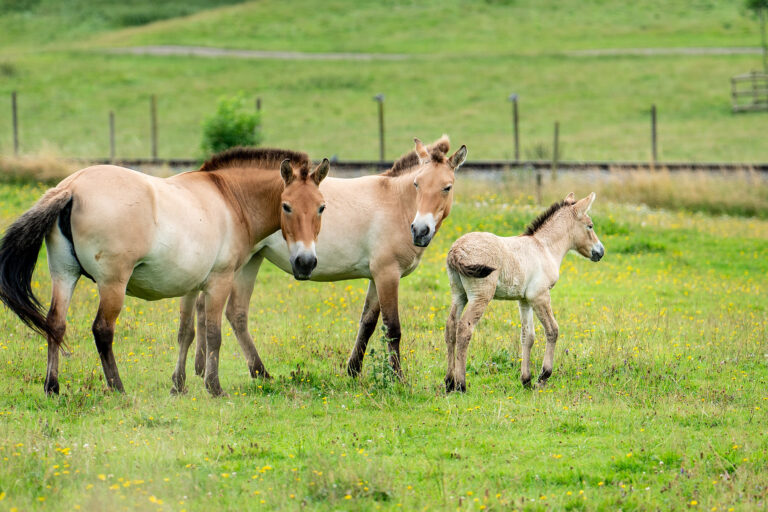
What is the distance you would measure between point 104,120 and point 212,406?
1285 inches

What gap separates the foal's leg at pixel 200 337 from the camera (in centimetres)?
877

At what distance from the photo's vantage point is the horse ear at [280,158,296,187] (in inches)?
314

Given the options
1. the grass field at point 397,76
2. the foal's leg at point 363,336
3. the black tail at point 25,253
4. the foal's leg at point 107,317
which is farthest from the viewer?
the grass field at point 397,76

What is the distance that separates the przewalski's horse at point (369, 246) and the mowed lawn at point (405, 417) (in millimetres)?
498

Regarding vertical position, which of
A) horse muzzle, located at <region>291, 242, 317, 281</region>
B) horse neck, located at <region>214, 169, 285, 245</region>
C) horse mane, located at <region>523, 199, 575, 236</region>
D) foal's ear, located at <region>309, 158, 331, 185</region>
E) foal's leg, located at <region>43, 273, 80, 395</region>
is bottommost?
foal's leg, located at <region>43, 273, 80, 395</region>

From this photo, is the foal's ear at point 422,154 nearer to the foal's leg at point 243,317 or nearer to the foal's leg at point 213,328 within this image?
the foal's leg at point 243,317

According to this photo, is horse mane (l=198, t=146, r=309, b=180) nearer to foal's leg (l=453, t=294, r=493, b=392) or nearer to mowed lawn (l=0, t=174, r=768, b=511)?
Answer: mowed lawn (l=0, t=174, r=768, b=511)

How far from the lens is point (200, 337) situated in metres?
8.84

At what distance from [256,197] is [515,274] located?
2.63m

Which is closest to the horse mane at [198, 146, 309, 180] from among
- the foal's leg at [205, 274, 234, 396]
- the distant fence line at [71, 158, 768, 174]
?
the foal's leg at [205, 274, 234, 396]

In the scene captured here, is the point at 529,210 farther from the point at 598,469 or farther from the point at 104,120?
the point at 104,120

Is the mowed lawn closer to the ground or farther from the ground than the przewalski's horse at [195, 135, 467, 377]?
closer to the ground

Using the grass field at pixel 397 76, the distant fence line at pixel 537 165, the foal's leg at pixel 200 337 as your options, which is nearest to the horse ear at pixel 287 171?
the foal's leg at pixel 200 337

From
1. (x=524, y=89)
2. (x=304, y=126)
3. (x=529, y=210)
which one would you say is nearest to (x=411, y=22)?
(x=524, y=89)
